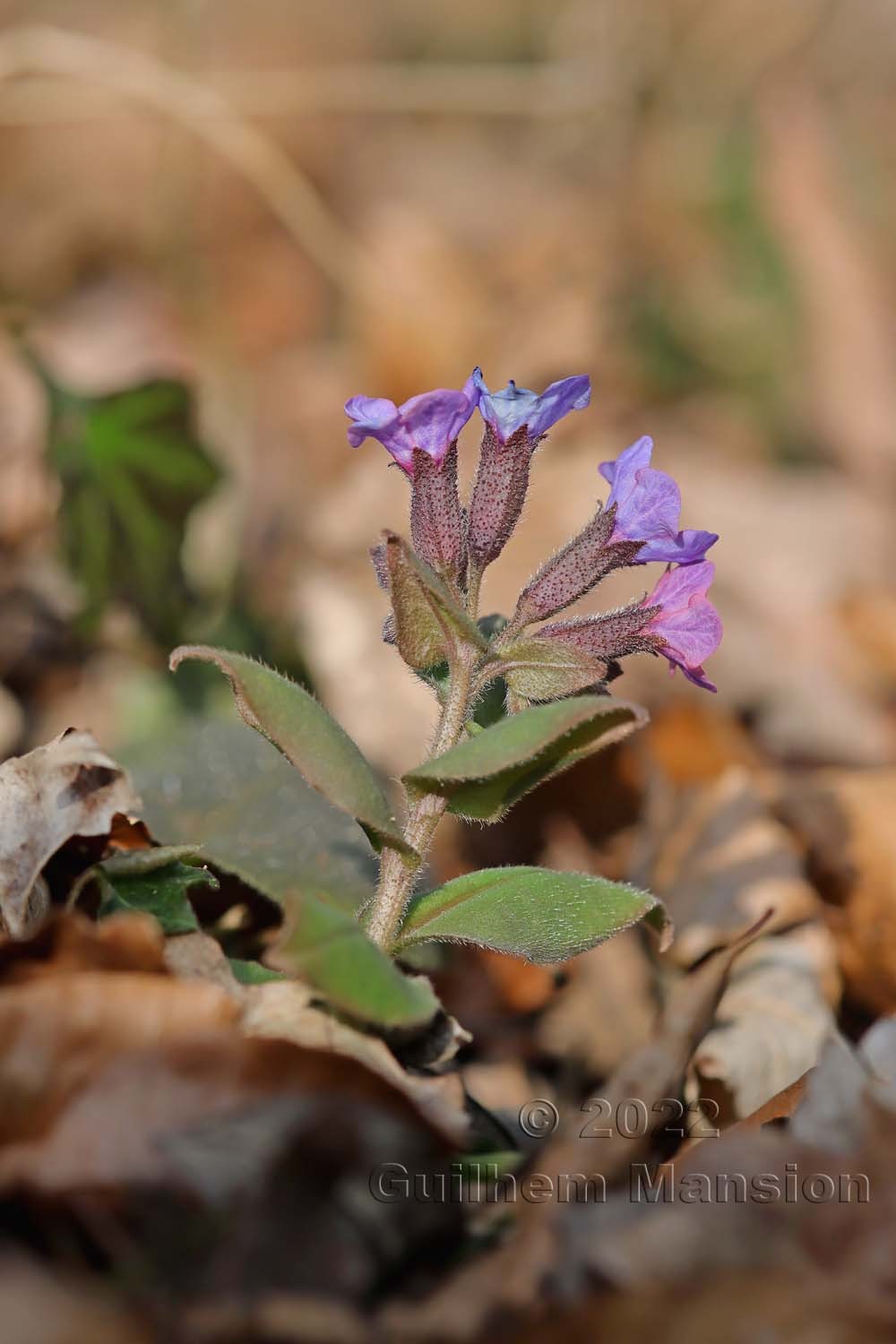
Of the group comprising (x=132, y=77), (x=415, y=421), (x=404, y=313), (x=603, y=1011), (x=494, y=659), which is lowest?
(x=603, y=1011)

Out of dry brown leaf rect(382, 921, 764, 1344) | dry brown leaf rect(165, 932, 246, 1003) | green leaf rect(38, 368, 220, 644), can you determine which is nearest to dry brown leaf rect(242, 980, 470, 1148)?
dry brown leaf rect(165, 932, 246, 1003)

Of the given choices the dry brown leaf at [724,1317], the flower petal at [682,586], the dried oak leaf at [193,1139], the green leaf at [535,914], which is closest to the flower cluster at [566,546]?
the flower petal at [682,586]

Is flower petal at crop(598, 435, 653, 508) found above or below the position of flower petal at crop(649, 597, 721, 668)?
above

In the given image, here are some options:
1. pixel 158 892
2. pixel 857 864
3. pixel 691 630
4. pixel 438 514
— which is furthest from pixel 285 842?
pixel 857 864

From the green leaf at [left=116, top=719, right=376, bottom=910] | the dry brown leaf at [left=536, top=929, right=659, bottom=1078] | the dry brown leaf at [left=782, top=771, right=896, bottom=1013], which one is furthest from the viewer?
the dry brown leaf at [left=536, top=929, right=659, bottom=1078]

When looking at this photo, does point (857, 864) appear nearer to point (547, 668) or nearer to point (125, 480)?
point (547, 668)

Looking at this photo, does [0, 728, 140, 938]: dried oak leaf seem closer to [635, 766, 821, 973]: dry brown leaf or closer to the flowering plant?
the flowering plant
